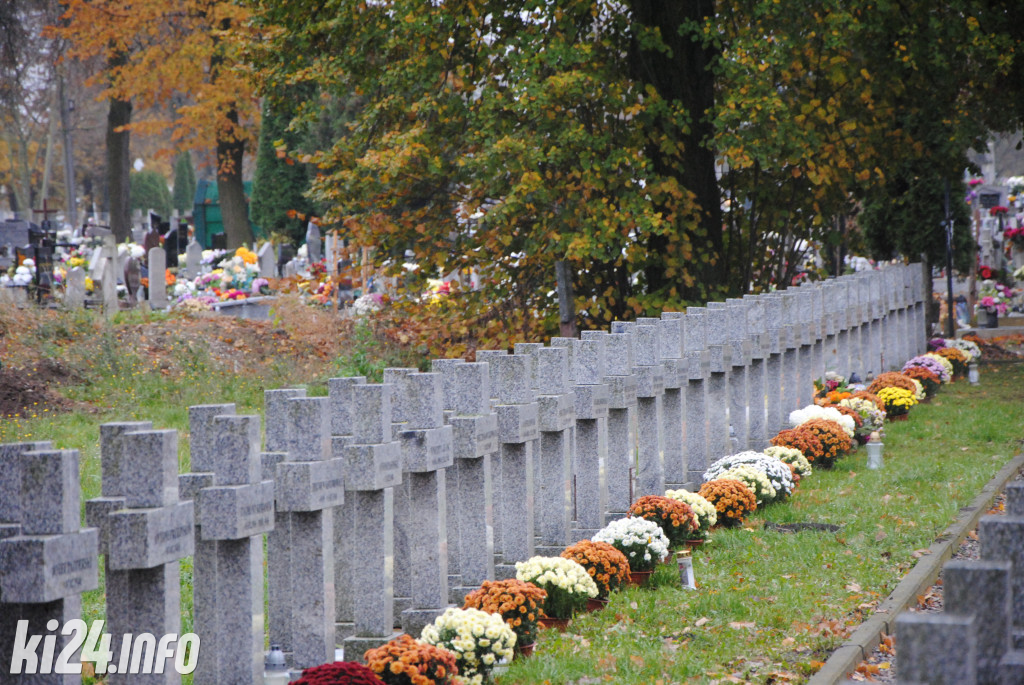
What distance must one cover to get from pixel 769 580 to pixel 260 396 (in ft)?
30.9

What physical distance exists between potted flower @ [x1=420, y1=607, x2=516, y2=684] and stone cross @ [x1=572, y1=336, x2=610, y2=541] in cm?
278

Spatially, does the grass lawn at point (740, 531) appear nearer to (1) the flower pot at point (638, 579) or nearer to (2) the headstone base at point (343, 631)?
(1) the flower pot at point (638, 579)

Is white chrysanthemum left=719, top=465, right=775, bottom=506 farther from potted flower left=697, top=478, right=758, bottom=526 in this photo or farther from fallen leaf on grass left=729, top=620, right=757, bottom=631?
fallen leaf on grass left=729, top=620, right=757, bottom=631

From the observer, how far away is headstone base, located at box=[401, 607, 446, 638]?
6402 millimetres

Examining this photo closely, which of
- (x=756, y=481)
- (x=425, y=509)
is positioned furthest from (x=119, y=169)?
(x=425, y=509)

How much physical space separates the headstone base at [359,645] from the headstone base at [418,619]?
440mm

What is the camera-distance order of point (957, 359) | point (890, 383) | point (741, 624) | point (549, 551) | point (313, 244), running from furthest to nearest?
1. point (313, 244)
2. point (957, 359)
3. point (890, 383)
4. point (549, 551)
5. point (741, 624)

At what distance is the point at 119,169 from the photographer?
37.8m

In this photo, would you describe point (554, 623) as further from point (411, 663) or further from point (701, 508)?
point (701, 508)

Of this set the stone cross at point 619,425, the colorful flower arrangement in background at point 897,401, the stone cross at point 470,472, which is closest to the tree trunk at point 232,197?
the colorful flower arrangement in background at point 897,401

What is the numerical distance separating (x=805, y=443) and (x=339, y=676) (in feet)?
25.0

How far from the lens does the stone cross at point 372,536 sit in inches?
234

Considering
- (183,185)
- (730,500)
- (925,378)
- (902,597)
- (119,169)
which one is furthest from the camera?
(183,185)

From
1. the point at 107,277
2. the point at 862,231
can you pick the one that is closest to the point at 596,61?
the point at 862,231
